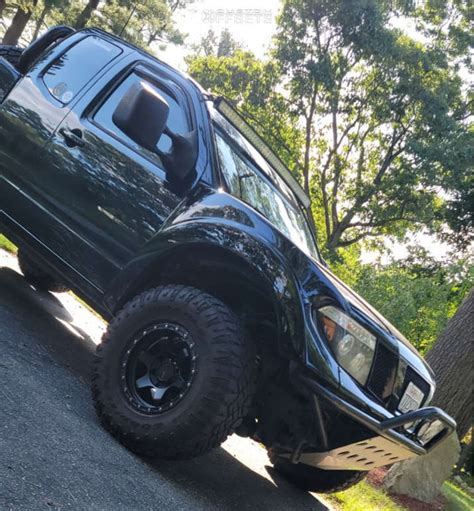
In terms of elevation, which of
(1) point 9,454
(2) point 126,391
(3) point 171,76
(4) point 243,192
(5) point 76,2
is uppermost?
(5) point 76,2

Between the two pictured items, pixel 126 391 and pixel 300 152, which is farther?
pixel 300 152

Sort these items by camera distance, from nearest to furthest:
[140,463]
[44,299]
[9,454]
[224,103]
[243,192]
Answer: [9,454] < [140,463] < [243,192] < [224,103] < [44,299]

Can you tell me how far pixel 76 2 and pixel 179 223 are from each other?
71.0 feet

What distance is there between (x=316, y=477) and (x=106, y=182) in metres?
2.29

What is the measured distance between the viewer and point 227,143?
144 inches

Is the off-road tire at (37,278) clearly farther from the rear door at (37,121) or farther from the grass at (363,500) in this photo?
the grass at (363,500)

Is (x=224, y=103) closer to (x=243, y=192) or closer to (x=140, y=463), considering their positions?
(x=243, y=192)

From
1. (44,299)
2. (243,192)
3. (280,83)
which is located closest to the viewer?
(243,192)

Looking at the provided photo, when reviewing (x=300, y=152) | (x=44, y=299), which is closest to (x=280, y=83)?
(x=300, y=152)

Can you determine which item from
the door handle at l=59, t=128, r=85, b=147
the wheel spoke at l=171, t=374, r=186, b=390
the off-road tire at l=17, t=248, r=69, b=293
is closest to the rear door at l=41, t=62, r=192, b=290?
the door handle at l=59, t=128, r=85, b=147

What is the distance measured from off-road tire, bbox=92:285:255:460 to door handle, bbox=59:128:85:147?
123 centimetres

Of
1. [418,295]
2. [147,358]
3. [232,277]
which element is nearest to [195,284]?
[232,277]

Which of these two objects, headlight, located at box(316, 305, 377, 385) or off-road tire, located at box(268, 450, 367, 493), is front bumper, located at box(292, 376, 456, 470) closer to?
headlight, located at box(316, 305, 377, 385)

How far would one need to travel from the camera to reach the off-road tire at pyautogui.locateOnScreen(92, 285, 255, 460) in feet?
8.91
